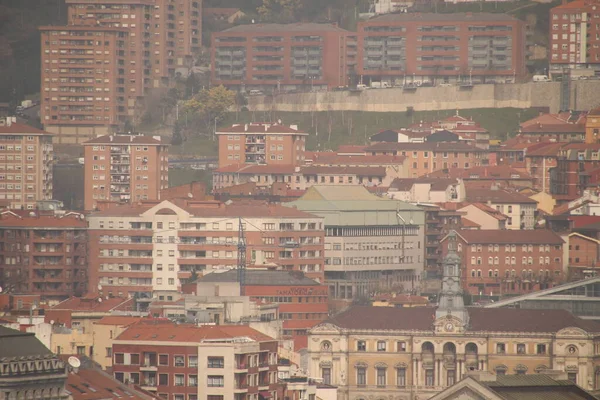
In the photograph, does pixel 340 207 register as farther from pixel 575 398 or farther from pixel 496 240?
pixel 575 398

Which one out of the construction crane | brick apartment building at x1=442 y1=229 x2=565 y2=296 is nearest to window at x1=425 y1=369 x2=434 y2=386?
the construction crane

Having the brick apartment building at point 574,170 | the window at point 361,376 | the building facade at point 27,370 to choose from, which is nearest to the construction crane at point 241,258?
the window at point 361,376

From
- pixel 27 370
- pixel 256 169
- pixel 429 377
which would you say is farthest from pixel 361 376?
pixel 256 169

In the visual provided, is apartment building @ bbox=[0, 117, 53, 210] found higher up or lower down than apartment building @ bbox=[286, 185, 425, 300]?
higher up

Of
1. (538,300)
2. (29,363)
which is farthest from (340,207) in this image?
(29,363)

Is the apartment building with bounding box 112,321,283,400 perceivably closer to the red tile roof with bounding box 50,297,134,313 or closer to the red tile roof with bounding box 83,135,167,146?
the red tile roof with bounding box 50,297,134,313
